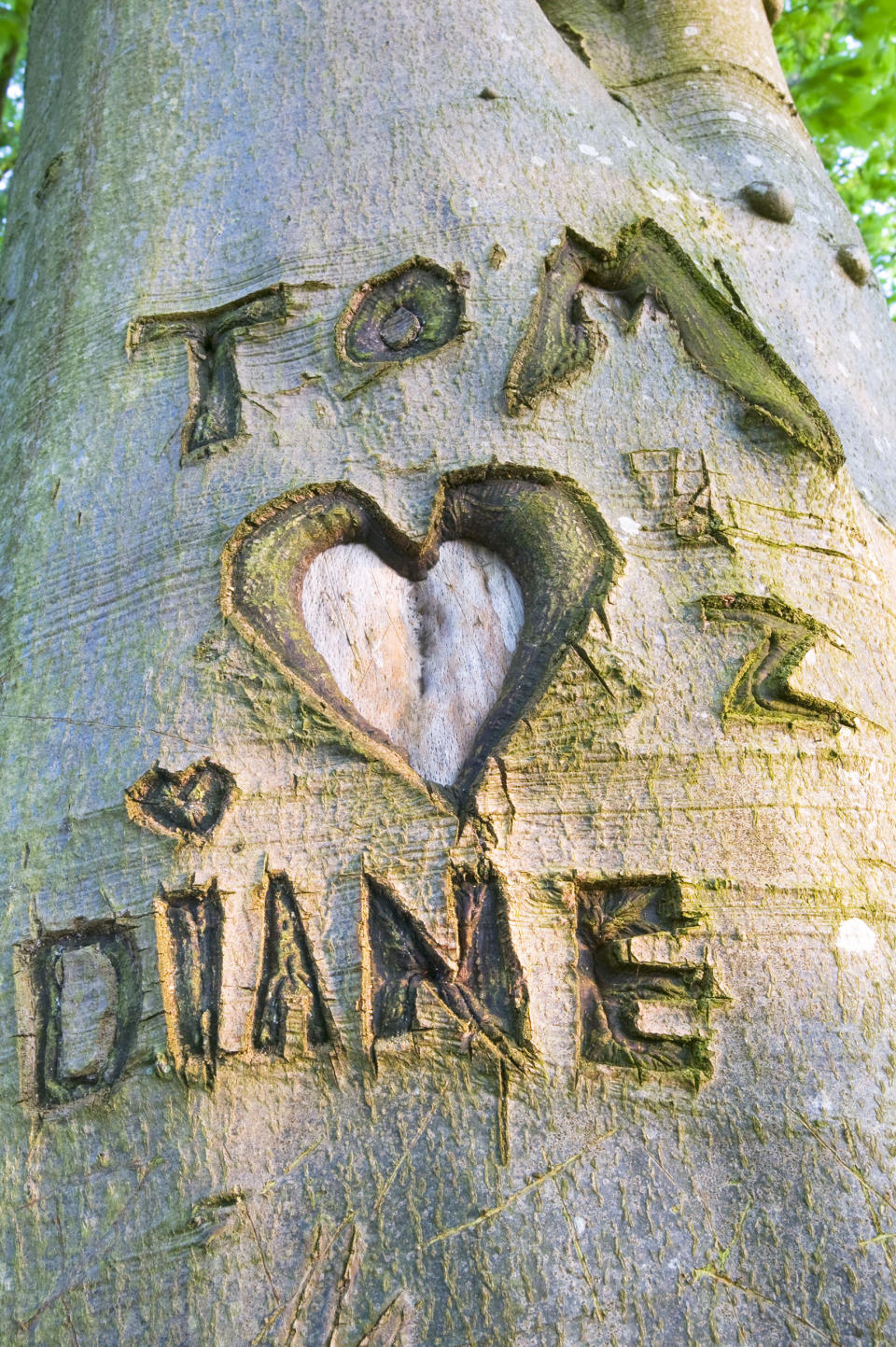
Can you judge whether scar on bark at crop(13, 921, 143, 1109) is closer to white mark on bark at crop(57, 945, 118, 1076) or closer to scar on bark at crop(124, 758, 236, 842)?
white mark on bark at crop(57, 945, 118, 1076)

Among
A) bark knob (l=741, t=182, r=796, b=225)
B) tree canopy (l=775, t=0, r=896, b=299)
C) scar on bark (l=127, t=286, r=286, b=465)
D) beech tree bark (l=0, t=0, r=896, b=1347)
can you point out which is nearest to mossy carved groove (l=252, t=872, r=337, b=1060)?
beech tree bark (l=0, t=0, r=896, b=1347)

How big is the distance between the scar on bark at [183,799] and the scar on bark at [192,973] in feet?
0.23

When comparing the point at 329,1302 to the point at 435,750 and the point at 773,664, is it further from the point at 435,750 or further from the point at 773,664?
the point at 773,664

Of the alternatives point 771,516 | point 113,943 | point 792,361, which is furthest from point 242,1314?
point 792,361

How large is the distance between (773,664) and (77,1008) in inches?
35.2

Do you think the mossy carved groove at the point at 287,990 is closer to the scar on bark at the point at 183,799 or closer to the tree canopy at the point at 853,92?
the scar on bark at the point at 183,799

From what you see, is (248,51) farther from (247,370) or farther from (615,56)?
(615,56)

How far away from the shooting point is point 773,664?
1.42m

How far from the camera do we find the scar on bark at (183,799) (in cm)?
132

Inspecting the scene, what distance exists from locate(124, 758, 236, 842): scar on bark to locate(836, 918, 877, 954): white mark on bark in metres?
0.69

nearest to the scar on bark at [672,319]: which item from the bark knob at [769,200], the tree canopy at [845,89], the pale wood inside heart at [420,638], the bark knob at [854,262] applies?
the pale wood inside heart at [420,638]

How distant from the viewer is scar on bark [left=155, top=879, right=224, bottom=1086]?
3.99ft

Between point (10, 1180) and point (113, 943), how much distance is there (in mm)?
259

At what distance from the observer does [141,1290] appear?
1143 millimetres
